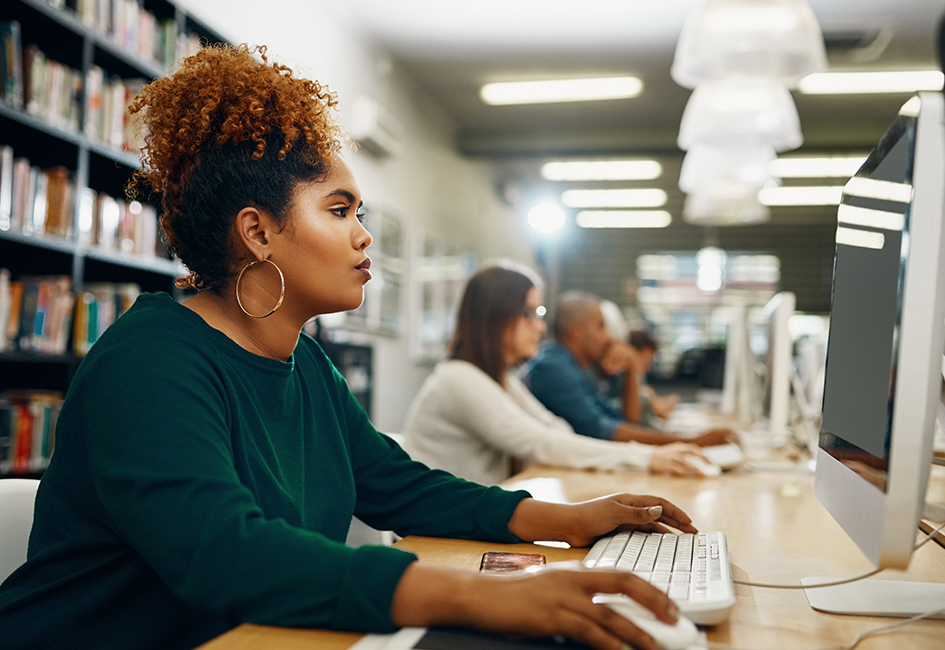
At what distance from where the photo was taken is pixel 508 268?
8.32 feet

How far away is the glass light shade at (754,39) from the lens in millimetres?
2369

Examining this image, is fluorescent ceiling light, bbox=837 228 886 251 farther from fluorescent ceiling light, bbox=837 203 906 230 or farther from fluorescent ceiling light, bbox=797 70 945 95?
fluorescent ceiling light, bbox=797 70 945 95

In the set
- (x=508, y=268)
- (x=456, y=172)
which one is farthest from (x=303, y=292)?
(x=456, y=172)

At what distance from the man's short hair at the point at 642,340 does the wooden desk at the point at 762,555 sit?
3018 millimetres

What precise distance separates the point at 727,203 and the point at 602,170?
12.5 ft

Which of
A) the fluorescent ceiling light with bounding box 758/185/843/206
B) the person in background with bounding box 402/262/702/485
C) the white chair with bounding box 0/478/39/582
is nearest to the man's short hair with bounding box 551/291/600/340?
the person in background with bounding box 402/262/702/485

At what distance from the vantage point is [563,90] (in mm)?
6055

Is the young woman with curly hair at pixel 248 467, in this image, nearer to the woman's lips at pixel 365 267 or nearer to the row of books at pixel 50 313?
the woman's lips at pixel 365 267

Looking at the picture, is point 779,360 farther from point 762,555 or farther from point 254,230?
point 254,230

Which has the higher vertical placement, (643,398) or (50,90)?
(50,90)

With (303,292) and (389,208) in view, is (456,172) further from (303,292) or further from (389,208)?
(303,292)

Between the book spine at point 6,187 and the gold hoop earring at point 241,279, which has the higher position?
the book spine at point 6,187

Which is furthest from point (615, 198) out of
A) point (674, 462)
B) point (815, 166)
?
point (674, 462)

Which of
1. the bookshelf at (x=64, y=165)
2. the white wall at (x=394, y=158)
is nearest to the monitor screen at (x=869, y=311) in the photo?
the bookshelf at (x=64, y=165)
